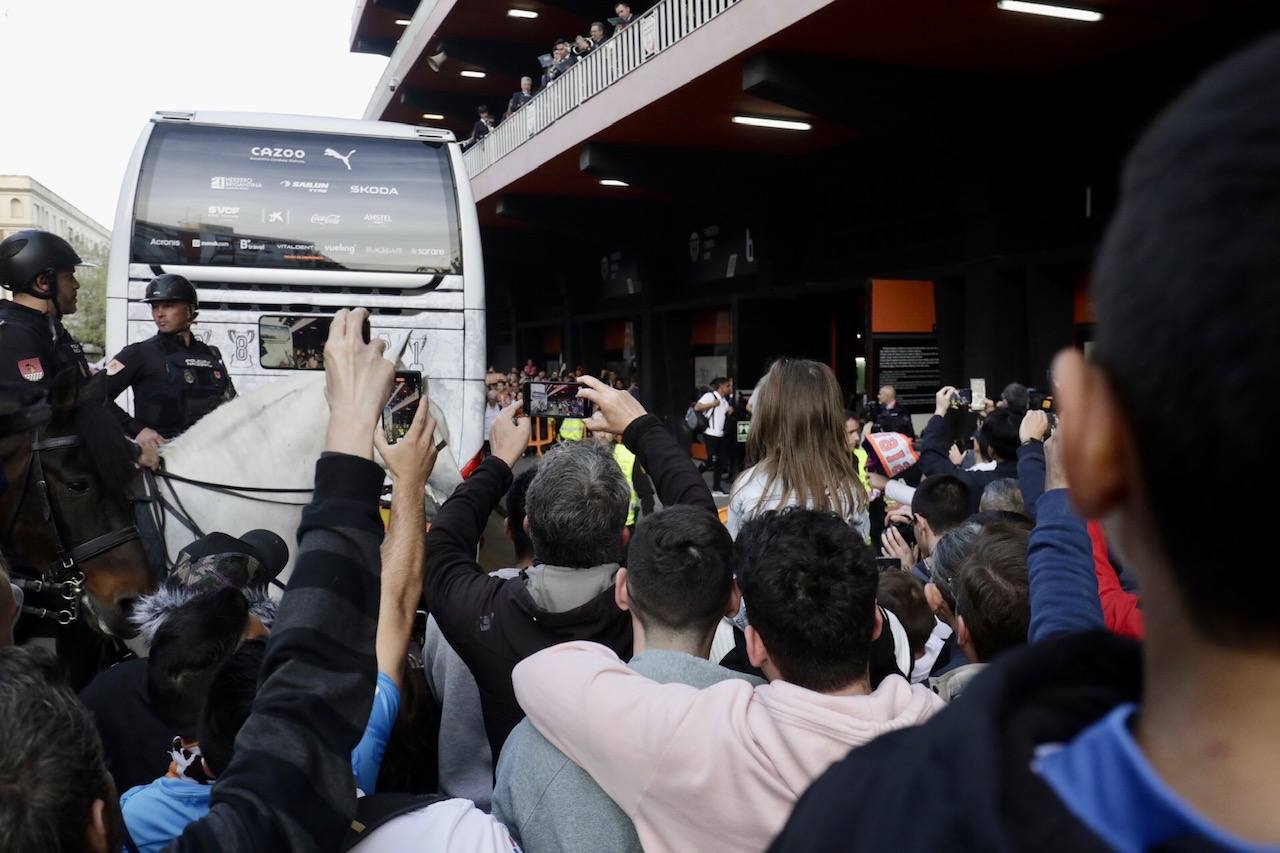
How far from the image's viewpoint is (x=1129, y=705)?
2.17 feet

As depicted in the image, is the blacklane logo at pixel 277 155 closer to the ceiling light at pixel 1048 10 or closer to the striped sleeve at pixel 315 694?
the ceiling light at pixel 1048 10

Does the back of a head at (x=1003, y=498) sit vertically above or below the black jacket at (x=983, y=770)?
below

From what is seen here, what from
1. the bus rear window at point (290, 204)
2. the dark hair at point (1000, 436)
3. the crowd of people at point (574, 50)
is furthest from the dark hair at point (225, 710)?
the crowd of people at point (574, 50)

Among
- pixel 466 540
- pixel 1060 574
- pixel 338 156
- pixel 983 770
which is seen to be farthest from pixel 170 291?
pixel 983 770

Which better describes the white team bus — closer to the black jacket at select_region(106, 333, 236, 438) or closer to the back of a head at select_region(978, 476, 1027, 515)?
the black jacket at select_region(106, 333, 236, 438)

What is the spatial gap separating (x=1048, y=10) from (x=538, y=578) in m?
8.20

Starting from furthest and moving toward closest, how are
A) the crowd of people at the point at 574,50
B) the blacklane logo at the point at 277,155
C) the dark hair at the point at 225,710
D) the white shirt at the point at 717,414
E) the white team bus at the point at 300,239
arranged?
1. the crowd of people at the point at 574,50
2. the white shirt at the point at 717,414
3. the blacklane logo at the point at 277,155
4. the white team bus at the point at 300,239
5. the dark hair at the point at 225,710

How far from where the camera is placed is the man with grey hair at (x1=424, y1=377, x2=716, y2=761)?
2.48m

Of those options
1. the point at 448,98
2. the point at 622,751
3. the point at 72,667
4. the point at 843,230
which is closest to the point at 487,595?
the point at 622,751

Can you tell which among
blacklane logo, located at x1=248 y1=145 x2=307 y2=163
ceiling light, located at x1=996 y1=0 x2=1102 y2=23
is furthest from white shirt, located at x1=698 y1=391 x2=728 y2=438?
blacklane logo, located at x1=248 y1=145 x2=307 y2=163

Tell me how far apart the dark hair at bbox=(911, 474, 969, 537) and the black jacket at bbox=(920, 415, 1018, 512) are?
0.29 m

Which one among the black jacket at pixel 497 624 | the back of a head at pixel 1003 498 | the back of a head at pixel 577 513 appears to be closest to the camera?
the black jacket at pixel 497 624

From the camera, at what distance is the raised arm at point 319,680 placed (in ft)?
4.17

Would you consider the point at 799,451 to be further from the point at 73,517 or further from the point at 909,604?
the point at 73,517
